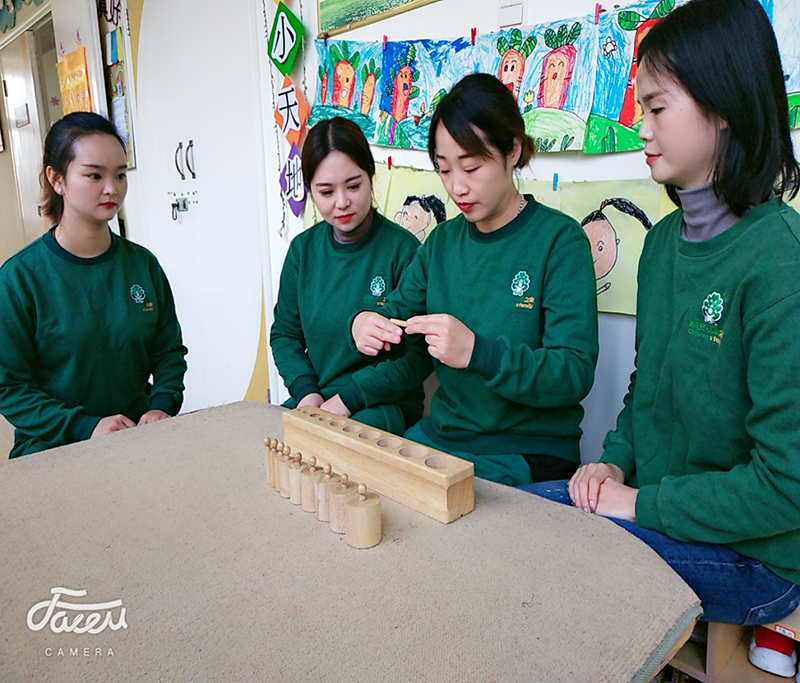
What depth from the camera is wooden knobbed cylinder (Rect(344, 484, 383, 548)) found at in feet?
2.19

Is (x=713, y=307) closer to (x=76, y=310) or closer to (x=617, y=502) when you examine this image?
(x=617, y=502)

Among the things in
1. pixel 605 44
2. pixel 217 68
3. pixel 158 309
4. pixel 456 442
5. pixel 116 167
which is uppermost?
pixel 217 68

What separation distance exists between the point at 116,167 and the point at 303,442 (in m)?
0.89

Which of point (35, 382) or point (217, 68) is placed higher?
point (217, 68)

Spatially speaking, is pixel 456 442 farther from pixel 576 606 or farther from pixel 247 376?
pixel 247 376

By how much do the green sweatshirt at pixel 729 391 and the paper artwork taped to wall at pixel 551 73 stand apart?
473mm

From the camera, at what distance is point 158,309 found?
60.1 inches

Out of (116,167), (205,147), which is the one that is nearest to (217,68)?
(205,147)

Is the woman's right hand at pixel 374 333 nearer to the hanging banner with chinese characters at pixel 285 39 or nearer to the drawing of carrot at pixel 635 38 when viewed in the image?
the drawing of carrot at pixel 635 38

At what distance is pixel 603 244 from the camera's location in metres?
1.33

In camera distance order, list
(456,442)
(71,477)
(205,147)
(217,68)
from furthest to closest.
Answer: (205,147)
(217,68)
(456,442)
(71,477)

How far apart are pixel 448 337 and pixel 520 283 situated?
0.83 ft

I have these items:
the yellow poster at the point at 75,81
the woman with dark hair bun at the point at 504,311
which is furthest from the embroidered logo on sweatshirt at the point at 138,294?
the yellow poster at the point at 75,81

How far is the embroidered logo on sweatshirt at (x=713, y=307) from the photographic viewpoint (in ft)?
2.64
